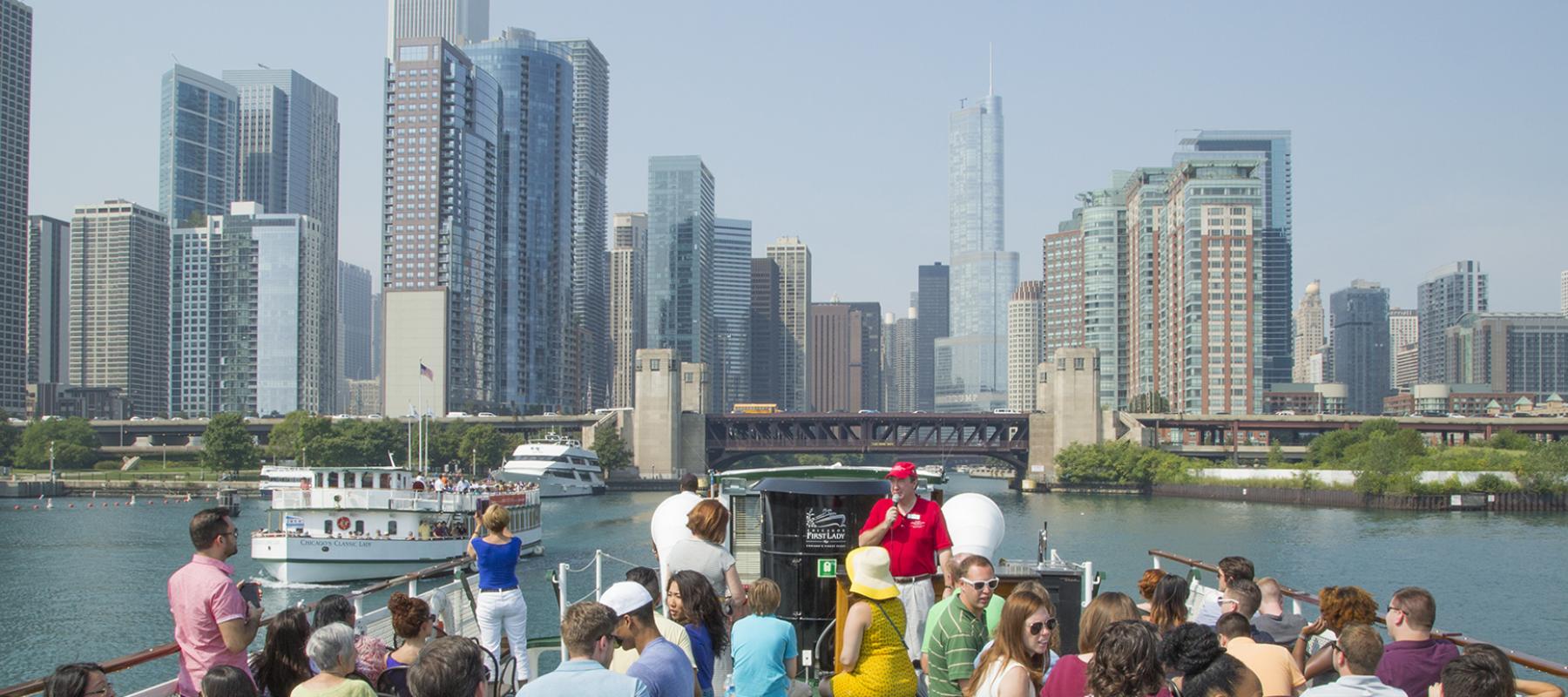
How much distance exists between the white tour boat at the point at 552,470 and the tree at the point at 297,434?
19.5 metres

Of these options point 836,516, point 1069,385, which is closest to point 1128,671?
point 836,516

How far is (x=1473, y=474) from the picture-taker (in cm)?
9188

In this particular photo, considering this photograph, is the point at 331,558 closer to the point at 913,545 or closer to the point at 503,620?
the point at 503,620

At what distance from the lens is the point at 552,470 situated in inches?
4604

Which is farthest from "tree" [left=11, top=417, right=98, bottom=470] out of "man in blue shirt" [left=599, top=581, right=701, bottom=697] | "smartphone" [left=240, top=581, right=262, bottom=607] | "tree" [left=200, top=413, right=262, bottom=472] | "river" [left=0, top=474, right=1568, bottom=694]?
"man in blue shirt" [left=599, top=581, right=701, bottom=697]

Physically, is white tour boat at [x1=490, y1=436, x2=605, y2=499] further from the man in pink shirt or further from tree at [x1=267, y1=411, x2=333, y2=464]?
the man in pink shirt

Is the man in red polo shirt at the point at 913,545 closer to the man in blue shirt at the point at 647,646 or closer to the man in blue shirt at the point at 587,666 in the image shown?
the man in blue shirt at the point at 647,646

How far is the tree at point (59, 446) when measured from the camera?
13562cm

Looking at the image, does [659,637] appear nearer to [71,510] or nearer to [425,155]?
[71,510]

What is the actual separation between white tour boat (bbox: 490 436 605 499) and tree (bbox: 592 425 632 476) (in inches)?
488

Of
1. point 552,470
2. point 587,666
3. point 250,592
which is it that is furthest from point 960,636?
point 552,470

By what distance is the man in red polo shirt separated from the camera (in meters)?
10.6

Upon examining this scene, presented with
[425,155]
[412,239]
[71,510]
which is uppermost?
[425,155]

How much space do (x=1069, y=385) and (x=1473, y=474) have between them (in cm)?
4955
